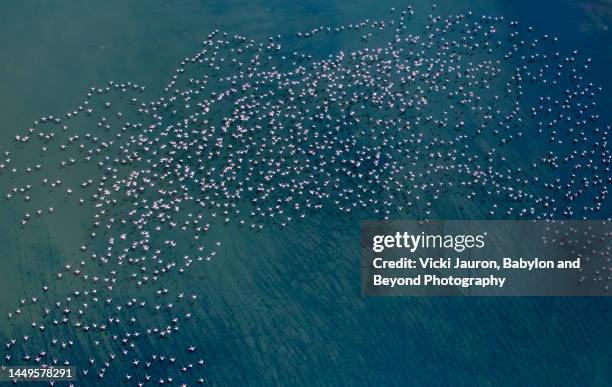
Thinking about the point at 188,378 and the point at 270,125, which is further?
the point at 270,125

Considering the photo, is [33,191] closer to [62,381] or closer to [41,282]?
[41,282]

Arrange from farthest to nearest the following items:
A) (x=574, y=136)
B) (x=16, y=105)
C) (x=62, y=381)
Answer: (x=574, y=136)
(x=16, y=105)
(x=62, y=381)

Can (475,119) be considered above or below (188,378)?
above

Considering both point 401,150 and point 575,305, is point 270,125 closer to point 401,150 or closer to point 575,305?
point 401,150

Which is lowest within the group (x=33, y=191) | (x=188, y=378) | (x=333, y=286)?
(x=188, y=378)

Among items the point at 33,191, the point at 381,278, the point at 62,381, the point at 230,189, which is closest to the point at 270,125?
the point at 230,189

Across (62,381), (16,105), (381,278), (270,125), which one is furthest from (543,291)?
(16,105)

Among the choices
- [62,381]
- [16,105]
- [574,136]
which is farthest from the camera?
[574,136]
